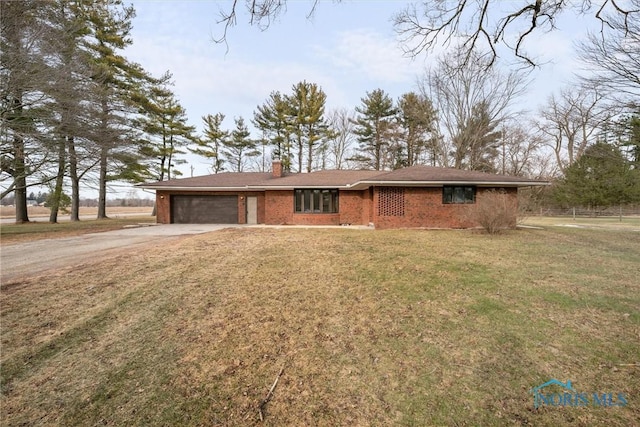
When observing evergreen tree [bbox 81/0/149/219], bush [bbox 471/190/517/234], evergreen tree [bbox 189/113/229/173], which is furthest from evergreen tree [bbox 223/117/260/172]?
bush [bbox 471/190/517/234]

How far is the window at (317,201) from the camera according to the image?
1546 centimetres

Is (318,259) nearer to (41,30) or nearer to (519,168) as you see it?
(41,30)

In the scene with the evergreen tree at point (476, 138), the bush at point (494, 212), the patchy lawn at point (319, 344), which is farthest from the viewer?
the evergreen tree at point (476, 138)

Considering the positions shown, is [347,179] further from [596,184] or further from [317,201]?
[596,184]

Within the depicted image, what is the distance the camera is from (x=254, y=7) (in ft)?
11.5

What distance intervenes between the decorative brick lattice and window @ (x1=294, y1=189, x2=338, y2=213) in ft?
10.8

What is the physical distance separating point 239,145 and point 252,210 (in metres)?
15.8

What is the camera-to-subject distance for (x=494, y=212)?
981 centimetres

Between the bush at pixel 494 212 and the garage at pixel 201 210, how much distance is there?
13.2 m

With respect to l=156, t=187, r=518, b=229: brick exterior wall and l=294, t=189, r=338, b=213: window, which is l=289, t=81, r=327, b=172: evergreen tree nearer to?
l=156, t=187, r=518, b=229: brick exterior wall

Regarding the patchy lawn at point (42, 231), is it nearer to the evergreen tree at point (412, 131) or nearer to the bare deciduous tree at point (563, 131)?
the evergreen tree at point (412, 131)

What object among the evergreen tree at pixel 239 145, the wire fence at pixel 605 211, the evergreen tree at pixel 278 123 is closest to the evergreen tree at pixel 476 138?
the wire fence at pixel 605 211

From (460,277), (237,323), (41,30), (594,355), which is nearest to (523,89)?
(460,277)

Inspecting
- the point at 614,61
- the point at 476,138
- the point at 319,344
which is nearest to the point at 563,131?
the point at 476,138
